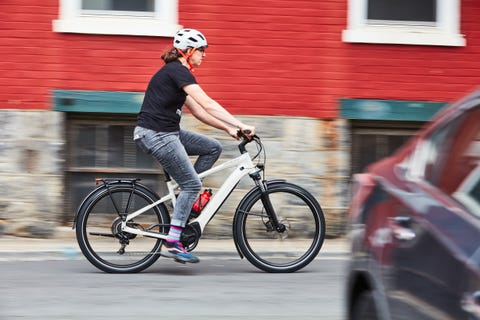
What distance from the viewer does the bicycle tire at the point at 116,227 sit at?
8.43 m

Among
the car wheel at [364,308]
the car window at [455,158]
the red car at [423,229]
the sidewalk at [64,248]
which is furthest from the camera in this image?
the sidewalk at [64,248]

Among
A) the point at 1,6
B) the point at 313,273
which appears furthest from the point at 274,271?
the point at 1,6

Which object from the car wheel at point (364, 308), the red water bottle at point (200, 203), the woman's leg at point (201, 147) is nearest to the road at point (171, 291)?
the red water bottle at point (200, 203)

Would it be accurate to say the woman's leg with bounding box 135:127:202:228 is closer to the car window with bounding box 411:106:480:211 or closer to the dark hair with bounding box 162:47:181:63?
the dark hair with bounding box 162:47:181:63

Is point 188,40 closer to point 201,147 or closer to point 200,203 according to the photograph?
point 201,147

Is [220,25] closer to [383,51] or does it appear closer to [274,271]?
[383,51]

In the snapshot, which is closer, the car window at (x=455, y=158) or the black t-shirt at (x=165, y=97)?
the car window at (x=455, y=158)

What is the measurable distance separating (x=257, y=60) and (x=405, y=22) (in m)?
1.70

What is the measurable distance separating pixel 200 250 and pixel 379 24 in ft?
10.6

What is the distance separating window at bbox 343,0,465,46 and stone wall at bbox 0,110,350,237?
0.99m

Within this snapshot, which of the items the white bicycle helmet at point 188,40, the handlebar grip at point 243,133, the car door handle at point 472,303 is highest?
the white bicycle helmet at point 188,40

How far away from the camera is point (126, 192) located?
845 centimetres

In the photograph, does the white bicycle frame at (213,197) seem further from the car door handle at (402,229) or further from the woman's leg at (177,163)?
the car door handle at (402,229)

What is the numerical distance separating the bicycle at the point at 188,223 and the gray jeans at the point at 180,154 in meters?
0.14
